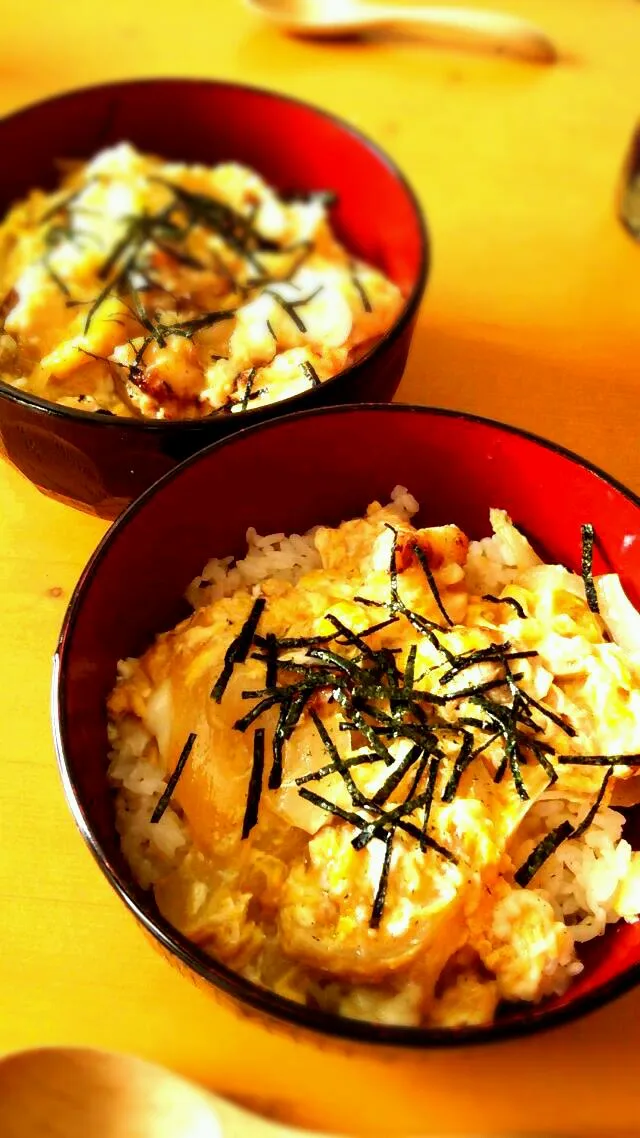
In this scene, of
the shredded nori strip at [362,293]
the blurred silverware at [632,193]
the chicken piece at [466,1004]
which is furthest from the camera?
the blurred silverware at [632,193]

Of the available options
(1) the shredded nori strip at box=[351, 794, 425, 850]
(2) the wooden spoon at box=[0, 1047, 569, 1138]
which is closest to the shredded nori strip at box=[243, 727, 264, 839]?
(1) the shredded nori strip at box=[351, 794, 425, 850]

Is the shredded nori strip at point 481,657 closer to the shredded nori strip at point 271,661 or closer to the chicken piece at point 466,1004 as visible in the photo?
the shredded nori strip at point 271,661

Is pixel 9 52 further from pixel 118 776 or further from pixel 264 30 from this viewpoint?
pixel 118 776

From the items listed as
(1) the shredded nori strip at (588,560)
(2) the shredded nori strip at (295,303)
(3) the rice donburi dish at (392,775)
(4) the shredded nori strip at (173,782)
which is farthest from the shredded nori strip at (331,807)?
(2) the shredded nori strip at (295,303)

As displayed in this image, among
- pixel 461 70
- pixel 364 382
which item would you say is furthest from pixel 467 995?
pixel 461 70

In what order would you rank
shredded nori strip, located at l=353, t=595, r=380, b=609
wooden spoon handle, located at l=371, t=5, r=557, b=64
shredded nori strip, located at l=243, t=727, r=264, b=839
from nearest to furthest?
shredded nori strip, located at l=243, t=727, r=264, b=839 → shredded nori strip, located at l=353, t=595, r=380, b=609 → wooden spoon handle, located at l=371, t=5, r=557, b=64

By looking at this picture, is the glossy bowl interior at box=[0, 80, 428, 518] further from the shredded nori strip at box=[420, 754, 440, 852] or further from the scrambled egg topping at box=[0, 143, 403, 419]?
the shredded nori strip at box=[420, 754, 440, 852]
